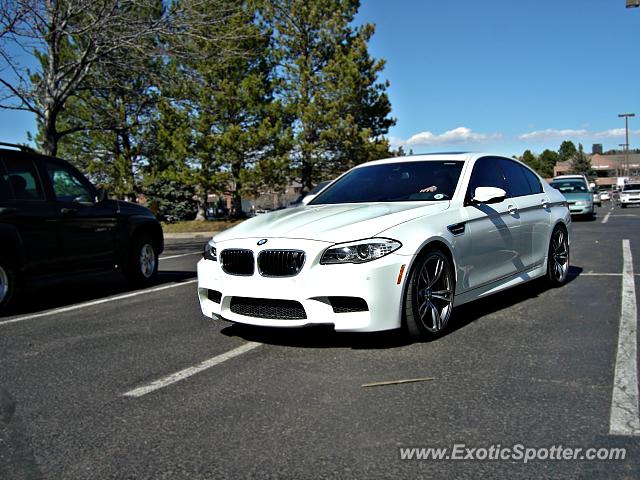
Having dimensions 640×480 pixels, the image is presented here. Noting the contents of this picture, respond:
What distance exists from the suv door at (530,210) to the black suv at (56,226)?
5.02 m

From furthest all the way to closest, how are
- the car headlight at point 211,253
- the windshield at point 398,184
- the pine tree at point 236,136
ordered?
the pine tree at point 236,136 → the windshield at point 398,184 → the car headlight at point 211,253

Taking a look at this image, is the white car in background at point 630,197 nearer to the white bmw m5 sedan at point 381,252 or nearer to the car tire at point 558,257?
the car tire at point 558,257

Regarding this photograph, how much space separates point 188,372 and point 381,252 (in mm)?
1577

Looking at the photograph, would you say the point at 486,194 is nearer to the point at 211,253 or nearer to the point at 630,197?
the point at 211,253

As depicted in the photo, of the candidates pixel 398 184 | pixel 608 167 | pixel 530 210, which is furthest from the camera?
pixel 608 167

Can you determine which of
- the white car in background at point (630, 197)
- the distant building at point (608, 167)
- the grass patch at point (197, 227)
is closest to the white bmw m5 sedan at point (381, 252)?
the grass patch at point (197, 227)

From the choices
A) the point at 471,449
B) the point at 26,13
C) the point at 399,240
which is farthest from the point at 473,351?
the point at 26,13

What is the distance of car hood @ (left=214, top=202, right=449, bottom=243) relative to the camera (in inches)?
185

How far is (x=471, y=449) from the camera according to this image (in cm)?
296

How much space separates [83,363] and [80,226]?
353 cm

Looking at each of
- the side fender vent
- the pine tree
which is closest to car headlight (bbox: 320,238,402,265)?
the side fender vent

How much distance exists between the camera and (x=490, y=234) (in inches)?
228

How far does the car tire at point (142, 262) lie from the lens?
8891mm

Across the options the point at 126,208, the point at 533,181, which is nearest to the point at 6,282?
the point at 126,208
